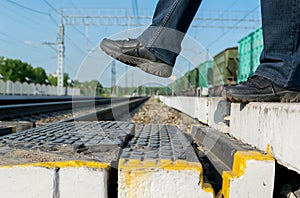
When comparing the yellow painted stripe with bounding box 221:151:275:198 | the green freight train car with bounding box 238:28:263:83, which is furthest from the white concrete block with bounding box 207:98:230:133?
the green freight train car with bounding box 238:28:263:83

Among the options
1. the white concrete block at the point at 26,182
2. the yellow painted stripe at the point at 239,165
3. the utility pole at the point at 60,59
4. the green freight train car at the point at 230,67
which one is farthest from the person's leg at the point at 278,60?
the utility pole at the point at 60,59

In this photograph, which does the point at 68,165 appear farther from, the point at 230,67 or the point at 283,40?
the point at 230,67

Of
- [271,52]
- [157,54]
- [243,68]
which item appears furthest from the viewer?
[243,68]

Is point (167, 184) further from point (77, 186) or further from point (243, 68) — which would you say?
point (243, 68)

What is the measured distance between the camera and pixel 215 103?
249 centimetres

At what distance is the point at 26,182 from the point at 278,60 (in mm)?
1307

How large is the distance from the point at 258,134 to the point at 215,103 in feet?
3.77

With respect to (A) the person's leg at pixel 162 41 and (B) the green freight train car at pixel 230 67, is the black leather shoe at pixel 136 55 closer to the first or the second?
(A) the person's leg at pixel 162 41

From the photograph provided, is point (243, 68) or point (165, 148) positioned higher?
point (243, 68)

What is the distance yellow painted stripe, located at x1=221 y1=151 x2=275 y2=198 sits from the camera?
3.51 feet

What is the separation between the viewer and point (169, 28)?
176cm

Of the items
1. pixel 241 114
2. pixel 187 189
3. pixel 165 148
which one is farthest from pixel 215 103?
pixel 187 189

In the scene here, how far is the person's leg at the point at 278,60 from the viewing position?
53.4 inches

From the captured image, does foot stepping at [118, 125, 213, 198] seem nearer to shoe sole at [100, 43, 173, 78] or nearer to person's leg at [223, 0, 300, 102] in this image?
person's leg at [223, 0, 300, 102]
